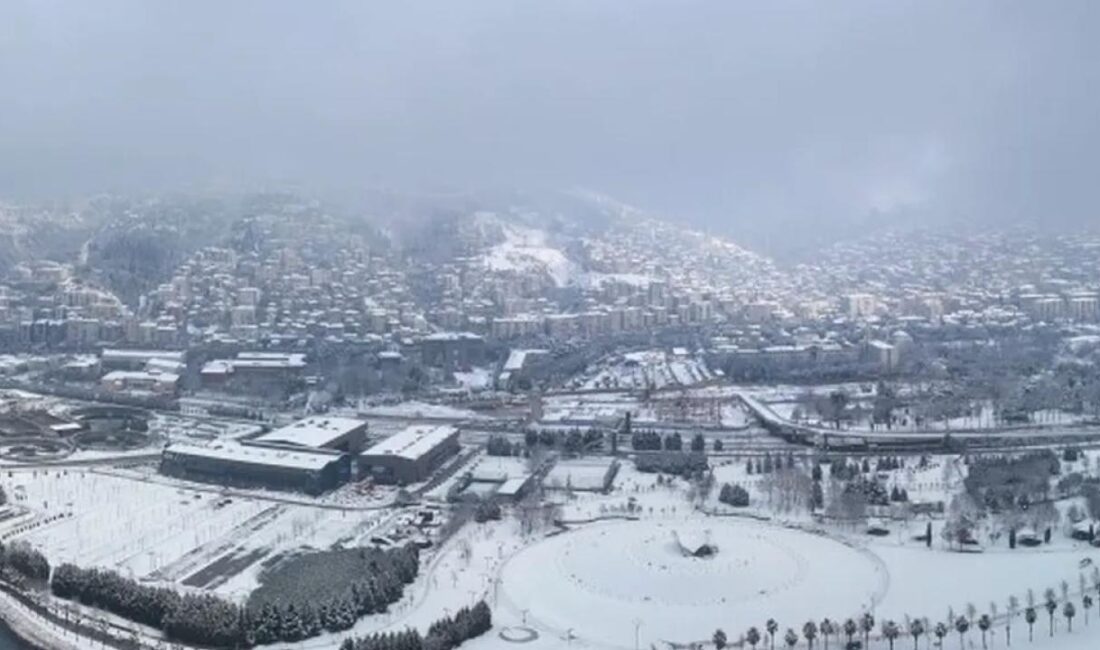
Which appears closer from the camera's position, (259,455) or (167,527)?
(167,527)

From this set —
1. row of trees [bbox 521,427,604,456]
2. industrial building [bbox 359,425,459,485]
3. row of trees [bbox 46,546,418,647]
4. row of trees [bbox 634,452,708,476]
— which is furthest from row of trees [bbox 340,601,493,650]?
row of trees [bbox 521,427,604,456]

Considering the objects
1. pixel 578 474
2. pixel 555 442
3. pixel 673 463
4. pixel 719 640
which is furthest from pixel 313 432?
pixel 719 640

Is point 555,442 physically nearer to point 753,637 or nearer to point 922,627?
point 753,637

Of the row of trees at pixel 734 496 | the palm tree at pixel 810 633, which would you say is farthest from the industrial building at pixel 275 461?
the palm tree at pixel 810 633

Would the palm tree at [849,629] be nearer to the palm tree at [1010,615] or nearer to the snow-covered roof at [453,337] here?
the palm tree at [1010,615]

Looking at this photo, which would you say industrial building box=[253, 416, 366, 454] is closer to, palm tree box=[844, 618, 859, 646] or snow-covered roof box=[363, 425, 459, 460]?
snow-covered roof box=[363, 425, 459, 460]

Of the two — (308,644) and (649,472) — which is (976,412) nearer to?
(649,472)
